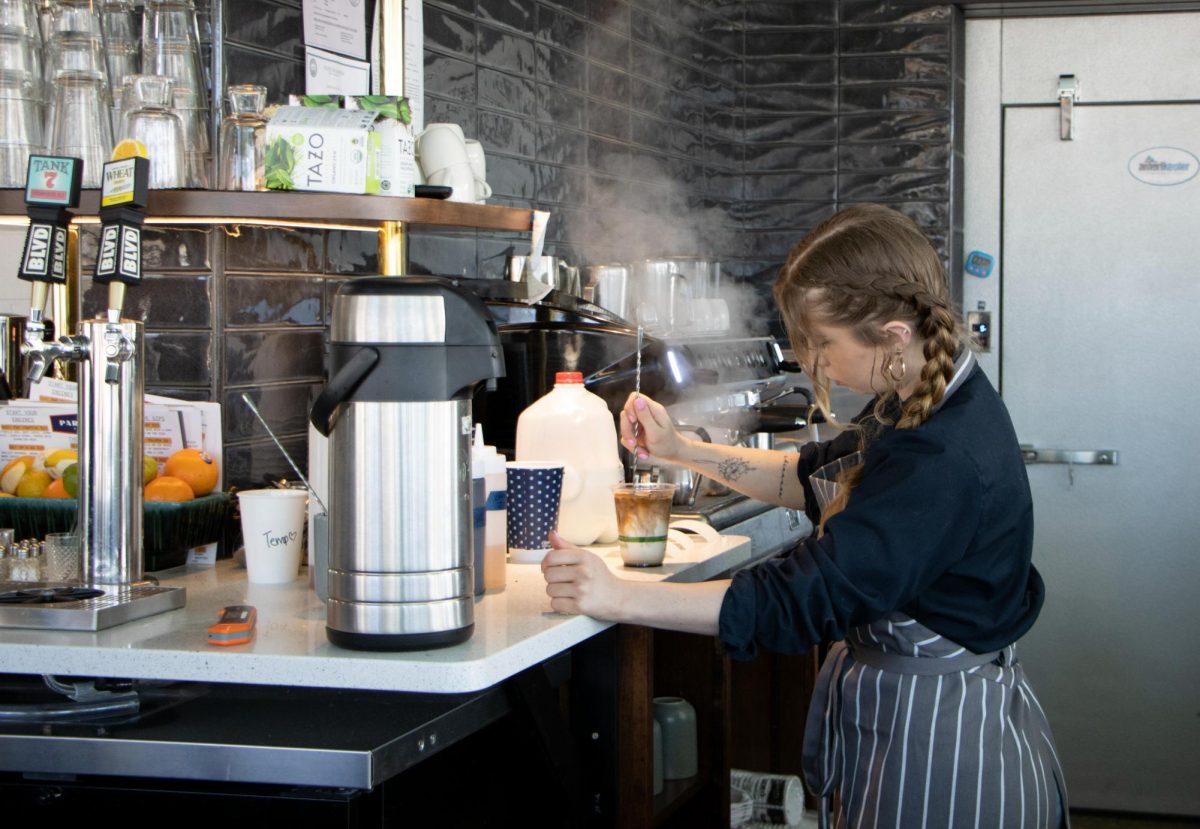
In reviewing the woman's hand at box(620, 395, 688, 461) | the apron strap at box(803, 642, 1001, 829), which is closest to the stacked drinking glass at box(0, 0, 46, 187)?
the woman's hand at box(620, 395, 688, 461)

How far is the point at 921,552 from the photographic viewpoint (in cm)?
179

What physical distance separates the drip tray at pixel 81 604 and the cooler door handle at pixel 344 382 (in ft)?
1.37

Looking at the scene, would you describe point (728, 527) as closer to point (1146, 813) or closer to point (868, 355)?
point (868, 355)

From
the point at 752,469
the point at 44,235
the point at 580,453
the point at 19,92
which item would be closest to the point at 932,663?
the point at 752,469

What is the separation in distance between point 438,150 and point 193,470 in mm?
796

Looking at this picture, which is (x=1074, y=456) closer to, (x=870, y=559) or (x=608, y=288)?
(x=608, y=288)

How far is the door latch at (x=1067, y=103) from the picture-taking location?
4.39 m

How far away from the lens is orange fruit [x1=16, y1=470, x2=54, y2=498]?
2.31 m

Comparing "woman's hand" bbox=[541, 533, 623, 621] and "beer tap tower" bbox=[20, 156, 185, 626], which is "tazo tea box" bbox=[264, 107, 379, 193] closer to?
"beer tap tower" bbox=[20, 156, 185, 626]

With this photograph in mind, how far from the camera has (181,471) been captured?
2320 millimetres

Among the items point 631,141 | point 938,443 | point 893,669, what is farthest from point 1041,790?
point 631,141

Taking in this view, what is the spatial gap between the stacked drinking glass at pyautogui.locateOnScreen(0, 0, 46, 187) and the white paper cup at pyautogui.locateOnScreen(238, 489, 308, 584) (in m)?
0.70

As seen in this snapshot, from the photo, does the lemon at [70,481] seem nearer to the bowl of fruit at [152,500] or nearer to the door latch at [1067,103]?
the bowl of fruit at [152,500]

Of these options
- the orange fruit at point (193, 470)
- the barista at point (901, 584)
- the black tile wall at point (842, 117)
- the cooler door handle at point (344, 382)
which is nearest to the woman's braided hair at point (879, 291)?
the barista at point (901, 584)
